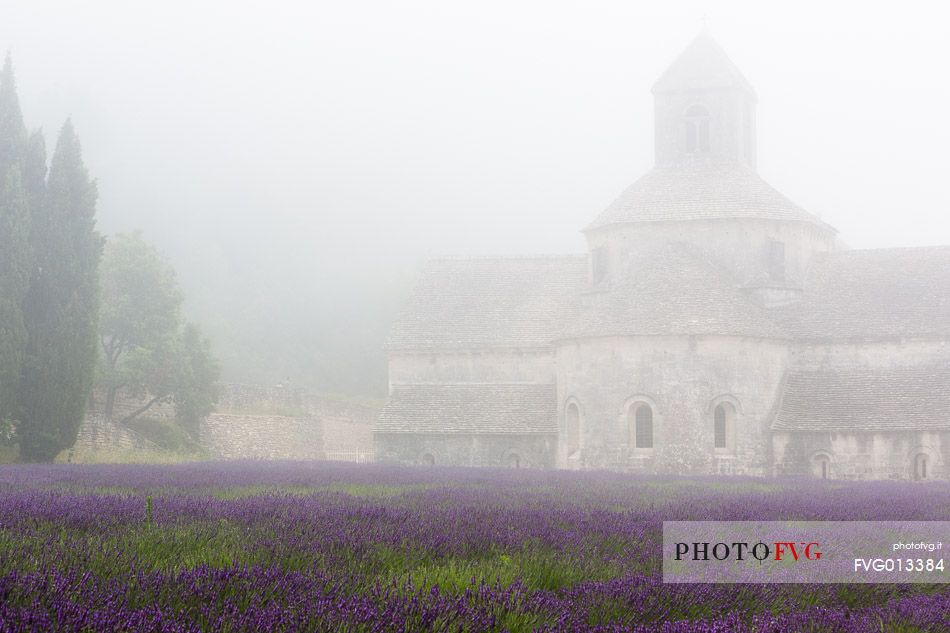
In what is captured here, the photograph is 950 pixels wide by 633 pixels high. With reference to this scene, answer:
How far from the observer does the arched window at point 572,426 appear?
38.2m

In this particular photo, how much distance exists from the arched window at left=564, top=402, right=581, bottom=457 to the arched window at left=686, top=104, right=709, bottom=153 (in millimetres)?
14055

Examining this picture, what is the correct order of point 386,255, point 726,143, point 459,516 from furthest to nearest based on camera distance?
1. point 386,255
2. point 726,143
3. point 459,516

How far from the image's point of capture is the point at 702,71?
46.2m

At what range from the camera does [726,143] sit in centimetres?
4519

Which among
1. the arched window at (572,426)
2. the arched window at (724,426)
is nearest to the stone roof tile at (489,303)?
the arched window at (572,426)

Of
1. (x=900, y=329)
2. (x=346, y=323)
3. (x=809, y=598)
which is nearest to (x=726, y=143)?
(x=900, y=329)

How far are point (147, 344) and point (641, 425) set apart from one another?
1910 cm

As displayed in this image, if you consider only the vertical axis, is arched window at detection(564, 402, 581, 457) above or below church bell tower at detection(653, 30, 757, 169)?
below

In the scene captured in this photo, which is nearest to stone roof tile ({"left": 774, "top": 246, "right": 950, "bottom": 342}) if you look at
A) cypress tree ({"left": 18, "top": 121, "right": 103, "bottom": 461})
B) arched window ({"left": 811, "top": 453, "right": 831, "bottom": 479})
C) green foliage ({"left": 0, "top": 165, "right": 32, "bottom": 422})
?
→ arched window ({"left": 811, "top": 453, "right": 831, "bottom": 479})

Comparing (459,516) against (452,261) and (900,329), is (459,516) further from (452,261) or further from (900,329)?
(452,261)

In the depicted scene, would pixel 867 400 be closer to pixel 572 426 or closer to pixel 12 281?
pixel 572 426

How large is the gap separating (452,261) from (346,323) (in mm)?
38257

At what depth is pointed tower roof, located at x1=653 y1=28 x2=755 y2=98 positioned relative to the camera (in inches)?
1805

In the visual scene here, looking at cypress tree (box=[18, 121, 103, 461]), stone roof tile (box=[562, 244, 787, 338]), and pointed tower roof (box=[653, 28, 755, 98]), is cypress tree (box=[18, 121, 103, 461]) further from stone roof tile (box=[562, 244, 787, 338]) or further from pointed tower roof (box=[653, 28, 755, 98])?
pointed tower roof (box=[653, 28, 755, 98])
